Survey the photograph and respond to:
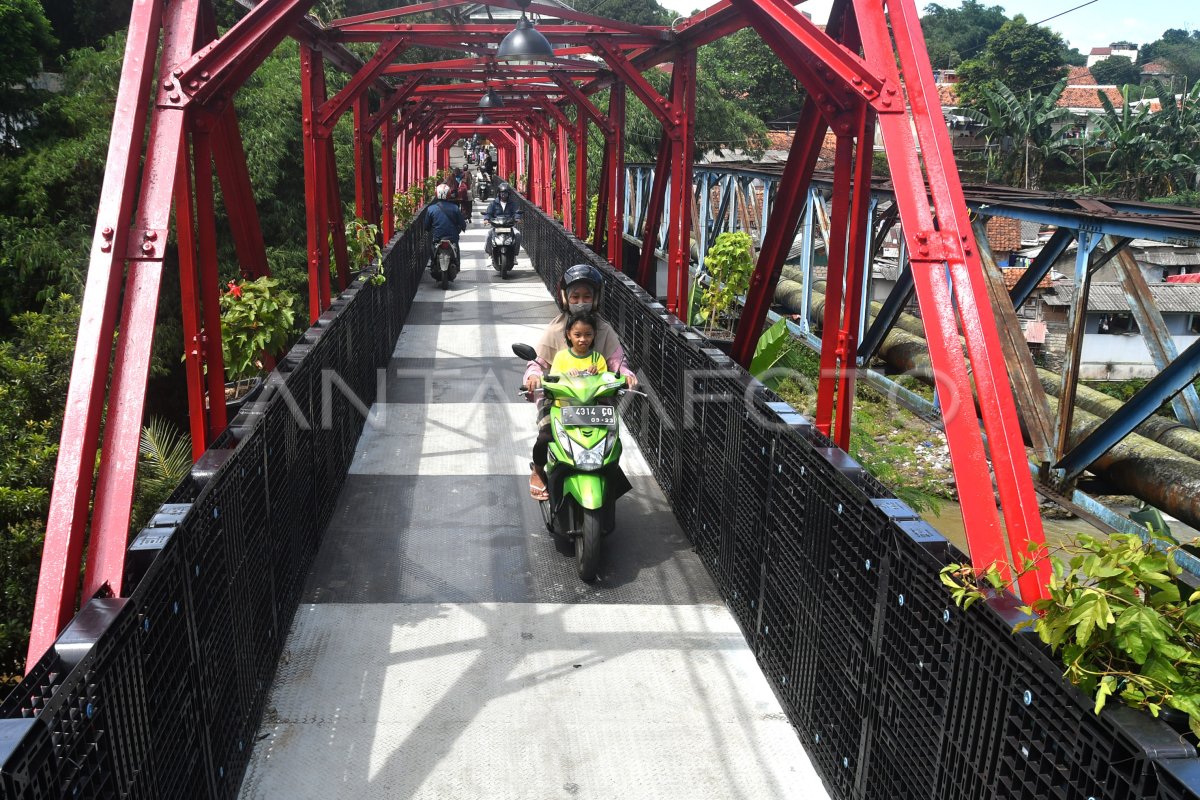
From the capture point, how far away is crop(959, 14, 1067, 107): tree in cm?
7544

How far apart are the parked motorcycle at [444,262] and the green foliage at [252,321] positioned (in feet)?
31.4

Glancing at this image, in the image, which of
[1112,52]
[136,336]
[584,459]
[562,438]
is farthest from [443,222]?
[1112,52]

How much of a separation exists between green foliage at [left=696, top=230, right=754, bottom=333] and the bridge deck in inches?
206

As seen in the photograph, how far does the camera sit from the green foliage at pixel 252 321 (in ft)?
24.4

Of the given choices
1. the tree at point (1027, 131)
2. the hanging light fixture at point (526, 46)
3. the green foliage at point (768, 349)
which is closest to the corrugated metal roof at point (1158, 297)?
the green foliage at point (768, 349)

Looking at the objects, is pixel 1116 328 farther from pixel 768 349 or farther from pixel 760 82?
pixel 760 82

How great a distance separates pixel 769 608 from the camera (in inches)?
185

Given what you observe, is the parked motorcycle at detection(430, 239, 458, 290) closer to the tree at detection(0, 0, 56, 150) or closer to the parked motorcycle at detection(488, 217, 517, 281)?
the parked motorcycle at detection(488, 217, 517, 281)

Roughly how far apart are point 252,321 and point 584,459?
3215 millimetres


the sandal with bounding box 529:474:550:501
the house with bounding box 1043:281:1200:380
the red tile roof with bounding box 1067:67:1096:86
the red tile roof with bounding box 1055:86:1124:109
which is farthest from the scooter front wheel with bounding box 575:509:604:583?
the red tile roof with bounding box 1067:67:1096:86

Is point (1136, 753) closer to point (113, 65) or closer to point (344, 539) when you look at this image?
point (344, 539)

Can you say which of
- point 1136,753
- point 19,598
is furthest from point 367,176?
point 1136,753

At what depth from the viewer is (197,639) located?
3291 millimetres

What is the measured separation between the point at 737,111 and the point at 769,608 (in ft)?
130
